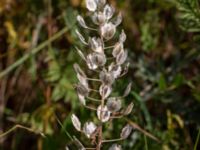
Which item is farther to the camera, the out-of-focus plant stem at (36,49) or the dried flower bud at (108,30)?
the out-of-focus plant stem at (36,49)

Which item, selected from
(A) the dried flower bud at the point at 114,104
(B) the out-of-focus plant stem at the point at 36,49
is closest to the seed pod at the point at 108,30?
(A) the dried flower bud at the point at 114,104

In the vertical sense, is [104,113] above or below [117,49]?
Result: below

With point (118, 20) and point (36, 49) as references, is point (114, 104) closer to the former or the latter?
point (118, 20)

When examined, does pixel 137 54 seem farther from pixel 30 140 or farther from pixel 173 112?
pixel 30 140

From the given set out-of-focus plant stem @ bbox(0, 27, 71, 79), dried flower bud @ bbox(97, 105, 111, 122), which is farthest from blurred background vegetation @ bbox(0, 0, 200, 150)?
dried flower bud @ bbox(97, 105, 111, 122)

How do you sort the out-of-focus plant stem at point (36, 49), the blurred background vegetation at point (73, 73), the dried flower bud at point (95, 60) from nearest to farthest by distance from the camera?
the dried flower bud at point (95, 60) → the blurred background vegetation at point (73, 73) → the out-of-focus plant stem at point (36, 49)

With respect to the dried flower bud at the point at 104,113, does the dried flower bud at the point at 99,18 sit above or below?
above

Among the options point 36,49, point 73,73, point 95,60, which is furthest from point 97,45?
point 36,49

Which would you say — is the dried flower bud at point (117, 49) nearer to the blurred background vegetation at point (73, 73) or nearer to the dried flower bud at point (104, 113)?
the dried flower bud at point (104, 113)

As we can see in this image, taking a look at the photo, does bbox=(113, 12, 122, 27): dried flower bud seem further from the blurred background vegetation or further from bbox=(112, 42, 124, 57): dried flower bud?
the blurred background vegetation
